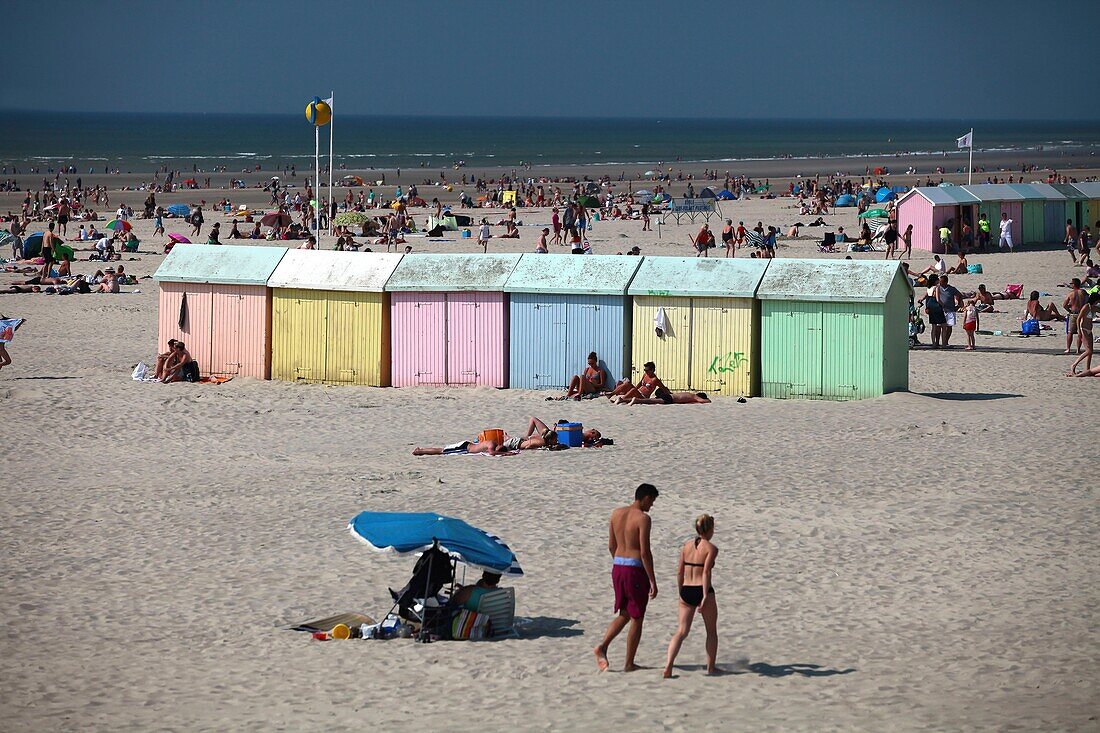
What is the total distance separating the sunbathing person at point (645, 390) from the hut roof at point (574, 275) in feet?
4.75

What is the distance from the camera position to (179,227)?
148 ft

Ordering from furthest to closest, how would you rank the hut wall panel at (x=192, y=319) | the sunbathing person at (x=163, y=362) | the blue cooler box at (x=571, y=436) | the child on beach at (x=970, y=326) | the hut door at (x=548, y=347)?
the child on beach at (x=970, y=326) → the hut wall panel at (x=192, y=319) → the sunbathing person at (x=163, y=362) → the hut door at (x=548, y=347) → the blue cooler box at (x=571, y=436)

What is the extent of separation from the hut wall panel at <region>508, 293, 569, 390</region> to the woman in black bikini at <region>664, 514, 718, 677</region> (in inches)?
440

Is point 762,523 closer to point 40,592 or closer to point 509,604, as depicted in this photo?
point 509,604

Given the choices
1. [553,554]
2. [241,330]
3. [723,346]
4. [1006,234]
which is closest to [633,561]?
[553,554]

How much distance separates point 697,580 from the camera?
8.38 meters

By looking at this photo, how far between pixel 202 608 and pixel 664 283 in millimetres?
10423

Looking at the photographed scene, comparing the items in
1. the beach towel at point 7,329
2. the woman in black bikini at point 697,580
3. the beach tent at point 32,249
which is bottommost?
the woman in black bikini at point 697,580

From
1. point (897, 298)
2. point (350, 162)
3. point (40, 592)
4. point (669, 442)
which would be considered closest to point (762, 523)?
point (669, 442)

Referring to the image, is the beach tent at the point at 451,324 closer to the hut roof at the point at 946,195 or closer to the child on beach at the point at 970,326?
the child on beach at the point at 970,326

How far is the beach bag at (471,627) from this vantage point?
957 cm

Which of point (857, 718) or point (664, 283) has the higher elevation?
point (664, 283)

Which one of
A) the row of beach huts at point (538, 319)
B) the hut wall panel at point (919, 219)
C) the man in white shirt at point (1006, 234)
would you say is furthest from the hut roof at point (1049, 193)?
the row of beach huts at point (538, 319)

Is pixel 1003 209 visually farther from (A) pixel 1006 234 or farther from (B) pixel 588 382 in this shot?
(B) pixel 588 382
